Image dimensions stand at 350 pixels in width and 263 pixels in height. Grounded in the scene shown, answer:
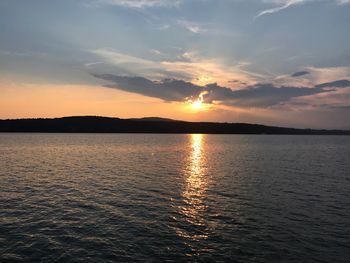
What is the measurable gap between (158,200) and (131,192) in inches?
234

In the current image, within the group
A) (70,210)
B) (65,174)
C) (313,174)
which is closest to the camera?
(70,210)

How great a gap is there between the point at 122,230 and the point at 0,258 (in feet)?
31.9

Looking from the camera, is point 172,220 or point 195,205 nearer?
point 172,220

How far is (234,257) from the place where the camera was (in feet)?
72.6

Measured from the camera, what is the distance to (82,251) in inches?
903

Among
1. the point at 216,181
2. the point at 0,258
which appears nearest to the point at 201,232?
the point at 0,258

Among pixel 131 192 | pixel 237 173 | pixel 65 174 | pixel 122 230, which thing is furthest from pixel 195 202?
pixel 65 174

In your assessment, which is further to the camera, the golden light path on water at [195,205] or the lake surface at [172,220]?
the golden light path on water at [195,205]

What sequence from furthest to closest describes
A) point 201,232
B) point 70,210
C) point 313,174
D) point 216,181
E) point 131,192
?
point 313,174
point 216,181
point 131,192
point 70,210
point 201,232

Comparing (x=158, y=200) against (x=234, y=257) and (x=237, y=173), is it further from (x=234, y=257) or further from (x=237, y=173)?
(x=237, y=173)

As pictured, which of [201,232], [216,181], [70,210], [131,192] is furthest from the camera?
[216,181]

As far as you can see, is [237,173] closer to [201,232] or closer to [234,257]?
[201,232]

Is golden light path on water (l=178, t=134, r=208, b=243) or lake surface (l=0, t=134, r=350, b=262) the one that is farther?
golden light path on water (l=178, t=134, r=208, b=243)

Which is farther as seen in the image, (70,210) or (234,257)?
(70,210)
